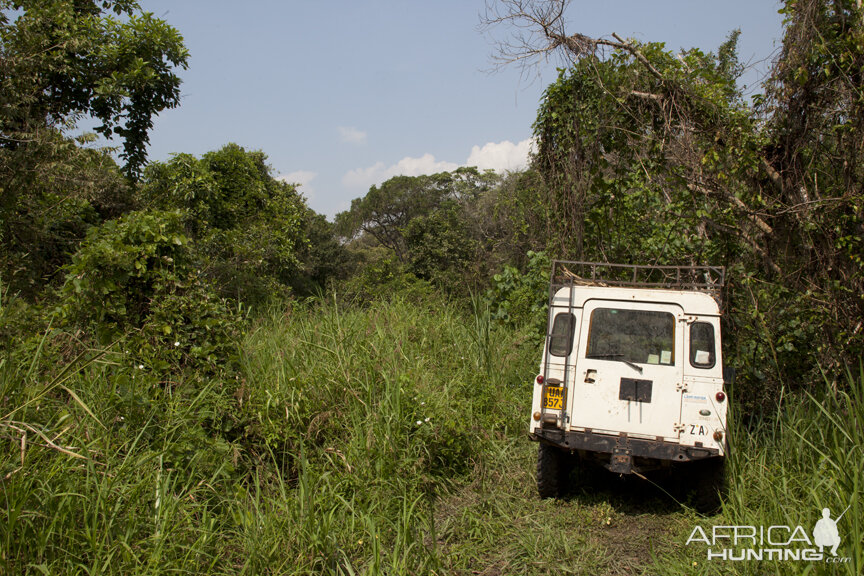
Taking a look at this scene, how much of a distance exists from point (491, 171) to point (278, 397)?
32989 mm

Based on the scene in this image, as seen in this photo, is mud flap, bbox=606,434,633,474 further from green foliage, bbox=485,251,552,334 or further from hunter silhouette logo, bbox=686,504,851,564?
green foliage, bbox=485,251,552,334

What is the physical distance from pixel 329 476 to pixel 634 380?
8.30ft

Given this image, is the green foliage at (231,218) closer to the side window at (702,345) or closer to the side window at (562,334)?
the side window at (562,334)

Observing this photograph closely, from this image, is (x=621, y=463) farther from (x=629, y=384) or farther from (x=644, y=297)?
(x=644, y=297)

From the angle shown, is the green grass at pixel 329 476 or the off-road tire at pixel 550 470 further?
the off-road tire at pixel 550 470

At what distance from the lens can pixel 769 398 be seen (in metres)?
5.85

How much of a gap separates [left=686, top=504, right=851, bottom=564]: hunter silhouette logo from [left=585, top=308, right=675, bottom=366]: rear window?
1305 mm

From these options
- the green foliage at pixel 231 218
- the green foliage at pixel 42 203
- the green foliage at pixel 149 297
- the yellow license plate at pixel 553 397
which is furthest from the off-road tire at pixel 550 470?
the green foliage at pixel 42 203

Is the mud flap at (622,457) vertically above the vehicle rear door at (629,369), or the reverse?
the vehicle rear door at (629,369)

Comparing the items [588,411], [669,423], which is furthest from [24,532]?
[669,423]

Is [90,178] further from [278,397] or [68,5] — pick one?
[278,397]

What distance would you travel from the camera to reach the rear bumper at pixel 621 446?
14.2 ft

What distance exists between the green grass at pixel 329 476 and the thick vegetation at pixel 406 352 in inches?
1.0

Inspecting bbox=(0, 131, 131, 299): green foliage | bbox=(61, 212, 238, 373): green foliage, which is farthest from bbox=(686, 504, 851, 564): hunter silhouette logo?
bbox=(0, 131, 131, 299): green foliage
